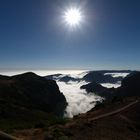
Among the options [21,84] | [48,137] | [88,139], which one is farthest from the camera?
[21,84]

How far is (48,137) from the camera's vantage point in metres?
26.9

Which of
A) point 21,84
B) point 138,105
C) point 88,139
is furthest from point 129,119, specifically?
point 21,84

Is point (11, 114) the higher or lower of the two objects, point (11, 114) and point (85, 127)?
the lower

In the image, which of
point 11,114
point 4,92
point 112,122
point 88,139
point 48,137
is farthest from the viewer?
point 4,92

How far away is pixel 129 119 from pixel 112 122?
272 inches

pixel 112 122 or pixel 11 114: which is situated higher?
pixel 112 122

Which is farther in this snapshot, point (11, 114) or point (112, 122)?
point (11, 114)

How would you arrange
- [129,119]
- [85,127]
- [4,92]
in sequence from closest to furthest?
[85,127], [129,119], [4,92]

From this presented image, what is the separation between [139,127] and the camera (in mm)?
40906

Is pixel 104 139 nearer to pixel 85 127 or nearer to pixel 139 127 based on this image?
pixel 85 127

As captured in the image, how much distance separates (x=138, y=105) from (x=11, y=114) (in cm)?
3852

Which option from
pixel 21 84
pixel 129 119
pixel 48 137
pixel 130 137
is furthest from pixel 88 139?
pixel 21 84

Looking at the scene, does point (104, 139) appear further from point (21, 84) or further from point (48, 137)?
point (21, 84)

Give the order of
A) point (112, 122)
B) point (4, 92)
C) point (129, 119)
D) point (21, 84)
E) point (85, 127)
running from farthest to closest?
point (21, 84) → point (4, 92) → point (129, 119) → point (112, 122) → point (85, 127)
